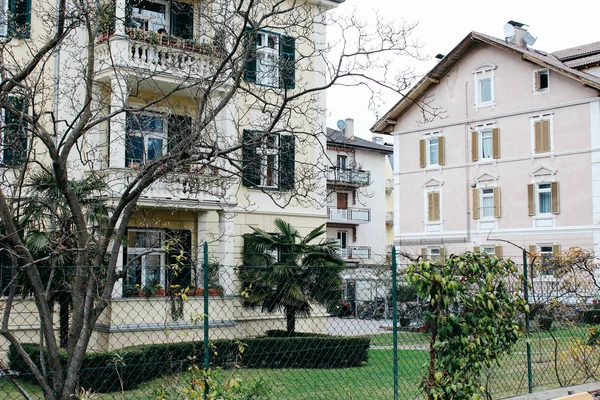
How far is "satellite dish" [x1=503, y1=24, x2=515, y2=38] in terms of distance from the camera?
127ft

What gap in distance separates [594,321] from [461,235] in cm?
2686

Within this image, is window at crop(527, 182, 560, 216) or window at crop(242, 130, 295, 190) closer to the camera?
window at crop(242, 130, 295, 190)

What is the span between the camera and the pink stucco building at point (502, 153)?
109ft

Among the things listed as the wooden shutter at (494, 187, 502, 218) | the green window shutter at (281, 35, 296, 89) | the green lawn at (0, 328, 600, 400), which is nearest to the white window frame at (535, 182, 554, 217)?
the wooden shutter at (494, 187, 502, 218)

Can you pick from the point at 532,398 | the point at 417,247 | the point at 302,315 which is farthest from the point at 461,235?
the point at 532,398

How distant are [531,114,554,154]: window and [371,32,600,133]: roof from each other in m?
2.41

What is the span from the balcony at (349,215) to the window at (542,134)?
58.1 feet

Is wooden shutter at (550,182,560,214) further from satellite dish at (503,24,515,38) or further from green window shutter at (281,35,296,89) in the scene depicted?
green window shutter at (281,35,296,89)

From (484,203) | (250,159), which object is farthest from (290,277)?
(484,203)

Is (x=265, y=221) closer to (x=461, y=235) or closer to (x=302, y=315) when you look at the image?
(x=302, y=315)

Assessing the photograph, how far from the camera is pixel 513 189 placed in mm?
35562

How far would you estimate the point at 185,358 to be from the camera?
37.6 ft

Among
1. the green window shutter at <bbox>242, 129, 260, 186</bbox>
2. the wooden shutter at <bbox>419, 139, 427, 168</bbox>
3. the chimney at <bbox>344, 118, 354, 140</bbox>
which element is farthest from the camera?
the chimney at <bbox>344, 118, 354, 140</bbox>

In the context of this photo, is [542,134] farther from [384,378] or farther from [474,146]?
[384,378]
